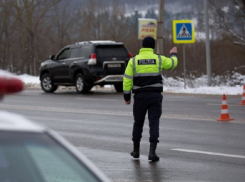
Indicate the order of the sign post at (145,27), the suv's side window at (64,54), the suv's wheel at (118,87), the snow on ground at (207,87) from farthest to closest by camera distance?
the sign post at (145,27) → the suv's side window at (64,54) → the suv's wheel at (118,87) → the snow on ground at (207,87)

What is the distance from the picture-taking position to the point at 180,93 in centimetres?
2548

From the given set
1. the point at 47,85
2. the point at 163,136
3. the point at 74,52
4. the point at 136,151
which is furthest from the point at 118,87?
the point at 136,151

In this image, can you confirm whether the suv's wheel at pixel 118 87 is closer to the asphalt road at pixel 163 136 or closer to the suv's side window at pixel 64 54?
the suv's side window at pixel 64 54

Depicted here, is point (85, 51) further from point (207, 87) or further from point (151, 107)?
point (151, 107)

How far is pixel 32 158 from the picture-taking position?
9.92 feet

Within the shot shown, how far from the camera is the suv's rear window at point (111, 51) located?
2548 centimetres

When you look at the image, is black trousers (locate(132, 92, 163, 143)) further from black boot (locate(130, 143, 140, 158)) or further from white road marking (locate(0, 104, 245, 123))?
white road marking (locate(0, 104, 245, 123))

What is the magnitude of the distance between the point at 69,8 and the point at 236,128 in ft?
166

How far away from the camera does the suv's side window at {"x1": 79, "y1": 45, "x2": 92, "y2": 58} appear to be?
25672mm

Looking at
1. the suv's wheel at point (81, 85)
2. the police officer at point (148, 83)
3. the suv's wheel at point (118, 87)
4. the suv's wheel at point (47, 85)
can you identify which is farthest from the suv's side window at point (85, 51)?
the police officer at point (148, 83)

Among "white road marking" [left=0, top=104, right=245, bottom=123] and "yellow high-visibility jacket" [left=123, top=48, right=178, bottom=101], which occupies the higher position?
"yellow high-visibility jacket" [left=123, top=48, right=178, bottom=101]

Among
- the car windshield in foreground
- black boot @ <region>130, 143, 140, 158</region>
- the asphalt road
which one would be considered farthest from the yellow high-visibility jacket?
the car windshield in foreground

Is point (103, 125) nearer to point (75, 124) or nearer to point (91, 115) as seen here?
point (75, 124)

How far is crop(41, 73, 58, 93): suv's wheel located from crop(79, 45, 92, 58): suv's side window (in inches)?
85.1
